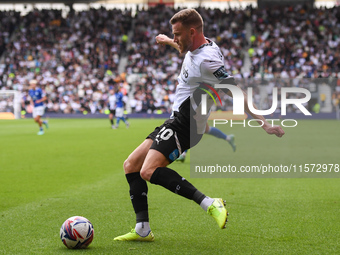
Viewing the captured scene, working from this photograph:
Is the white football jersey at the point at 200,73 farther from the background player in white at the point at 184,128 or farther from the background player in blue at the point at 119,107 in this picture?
the background player in blue at the point at 119,107

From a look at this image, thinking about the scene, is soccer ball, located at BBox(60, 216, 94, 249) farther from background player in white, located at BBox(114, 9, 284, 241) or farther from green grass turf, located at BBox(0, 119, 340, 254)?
background player in white, located at BBox(114, 9, 284, 241)

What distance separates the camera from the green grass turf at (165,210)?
4895 millimetres

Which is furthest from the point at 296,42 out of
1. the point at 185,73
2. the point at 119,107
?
the point at 185,73

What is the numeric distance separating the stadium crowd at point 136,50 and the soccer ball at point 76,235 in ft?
106

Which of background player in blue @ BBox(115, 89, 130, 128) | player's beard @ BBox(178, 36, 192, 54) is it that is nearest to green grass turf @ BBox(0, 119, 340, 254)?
player's beard @ BBox(178, 36, 192, 54)

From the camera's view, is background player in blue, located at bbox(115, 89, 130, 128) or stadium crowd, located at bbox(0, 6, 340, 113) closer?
background player in blue, located at bbox(115, 89, 130, 128)

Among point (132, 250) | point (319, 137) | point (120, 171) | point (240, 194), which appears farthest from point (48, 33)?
point (132, 250)

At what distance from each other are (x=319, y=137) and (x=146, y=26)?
89.0ft

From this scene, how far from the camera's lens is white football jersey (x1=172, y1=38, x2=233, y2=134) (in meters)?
4.64

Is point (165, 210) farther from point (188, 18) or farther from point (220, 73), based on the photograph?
point (188, 18)

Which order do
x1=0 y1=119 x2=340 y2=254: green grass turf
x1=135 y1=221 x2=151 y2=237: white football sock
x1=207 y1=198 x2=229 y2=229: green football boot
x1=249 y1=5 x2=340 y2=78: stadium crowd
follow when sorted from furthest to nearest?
x1=249 y1=5 x2=340 y2=78: stadium crowd, x1=135 y1=221 x2=151 y2=237: white football sock, x1=0 y1=119 x2=340 y2=254: green grass turf, x1=207 y1=198 x2=229 y2=229: green football boot

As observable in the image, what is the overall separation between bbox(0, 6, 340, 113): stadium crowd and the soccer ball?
32.3 m

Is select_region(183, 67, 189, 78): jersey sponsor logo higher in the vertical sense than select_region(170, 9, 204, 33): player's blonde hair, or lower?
lower

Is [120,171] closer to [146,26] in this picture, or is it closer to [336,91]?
[336,91]
